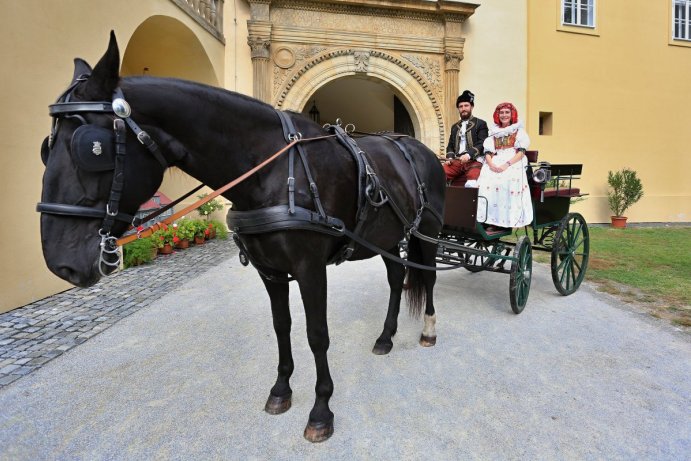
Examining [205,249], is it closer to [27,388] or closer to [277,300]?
[27,388]

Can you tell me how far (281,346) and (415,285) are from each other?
4.76ft

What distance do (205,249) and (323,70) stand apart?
5400mm

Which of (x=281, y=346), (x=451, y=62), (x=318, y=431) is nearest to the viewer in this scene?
(x=318, y=431)

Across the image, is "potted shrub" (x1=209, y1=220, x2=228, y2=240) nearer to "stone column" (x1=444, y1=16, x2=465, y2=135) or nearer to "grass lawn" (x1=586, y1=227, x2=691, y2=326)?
"stone column" (x1=444, y1=16, x2=465, y2=135)

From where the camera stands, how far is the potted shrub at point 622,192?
11.1 meters

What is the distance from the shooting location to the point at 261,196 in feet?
5.72

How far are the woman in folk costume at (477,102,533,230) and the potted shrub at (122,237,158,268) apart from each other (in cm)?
509

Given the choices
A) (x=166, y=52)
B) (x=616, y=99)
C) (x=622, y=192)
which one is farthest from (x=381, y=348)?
(x=616, y=99)

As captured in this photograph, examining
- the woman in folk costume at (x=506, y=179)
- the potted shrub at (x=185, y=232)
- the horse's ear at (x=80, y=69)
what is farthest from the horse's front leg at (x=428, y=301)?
the potted shrub at (x=185, y=232)

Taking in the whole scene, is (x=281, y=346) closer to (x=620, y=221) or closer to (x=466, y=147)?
(x=466, y=147)

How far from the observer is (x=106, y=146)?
1243 mm

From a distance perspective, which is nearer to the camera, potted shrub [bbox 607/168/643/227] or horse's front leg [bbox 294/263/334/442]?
horse's front leg [bbox 294/263/334/442]

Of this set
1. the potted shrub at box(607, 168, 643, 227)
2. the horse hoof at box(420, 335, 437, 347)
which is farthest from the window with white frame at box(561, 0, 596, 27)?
the horse hoof at box(420, 335, 437, 347)

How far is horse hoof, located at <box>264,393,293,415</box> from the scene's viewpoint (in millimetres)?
2133
